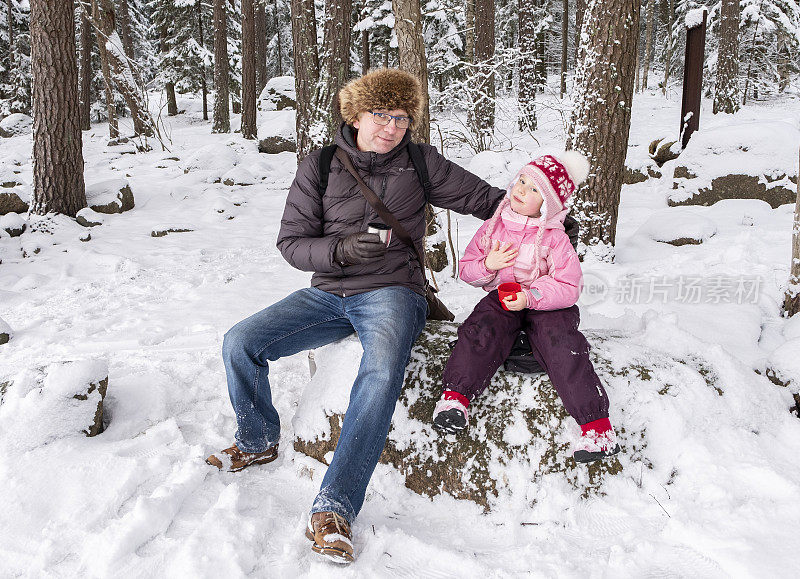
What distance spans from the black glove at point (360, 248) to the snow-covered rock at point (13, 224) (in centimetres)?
689

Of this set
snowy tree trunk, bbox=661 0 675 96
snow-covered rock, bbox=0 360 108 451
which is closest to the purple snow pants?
snow-covered rock, bbox=0 360 108 451

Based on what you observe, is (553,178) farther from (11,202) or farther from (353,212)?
(11,202)

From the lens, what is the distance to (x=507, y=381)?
277 cm

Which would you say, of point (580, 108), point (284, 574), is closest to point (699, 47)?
point (580, 108)

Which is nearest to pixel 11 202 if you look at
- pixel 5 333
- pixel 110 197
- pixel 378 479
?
pixel 110 197

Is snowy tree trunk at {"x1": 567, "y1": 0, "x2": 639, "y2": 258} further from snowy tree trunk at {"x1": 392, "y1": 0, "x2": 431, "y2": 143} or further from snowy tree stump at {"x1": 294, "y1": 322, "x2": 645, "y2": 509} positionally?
snowy tree stump at {"x1": 294, "y1": 322, "x2": 645, "y2": 509}

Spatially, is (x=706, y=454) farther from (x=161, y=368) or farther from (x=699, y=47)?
(x=699, y=47)

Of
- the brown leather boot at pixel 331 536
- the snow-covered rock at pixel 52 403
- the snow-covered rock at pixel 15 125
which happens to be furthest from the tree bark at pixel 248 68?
the brown leather boot at pixel 331 536

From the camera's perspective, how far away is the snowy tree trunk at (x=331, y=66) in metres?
7.92

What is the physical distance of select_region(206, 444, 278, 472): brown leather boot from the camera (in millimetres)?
2879

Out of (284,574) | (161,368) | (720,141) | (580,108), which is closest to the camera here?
(284,574)

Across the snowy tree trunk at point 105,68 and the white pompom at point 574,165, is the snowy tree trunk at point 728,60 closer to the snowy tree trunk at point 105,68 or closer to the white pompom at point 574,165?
the white pompom at point 574,165

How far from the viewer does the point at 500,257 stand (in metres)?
2.79

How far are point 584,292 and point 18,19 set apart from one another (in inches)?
978
